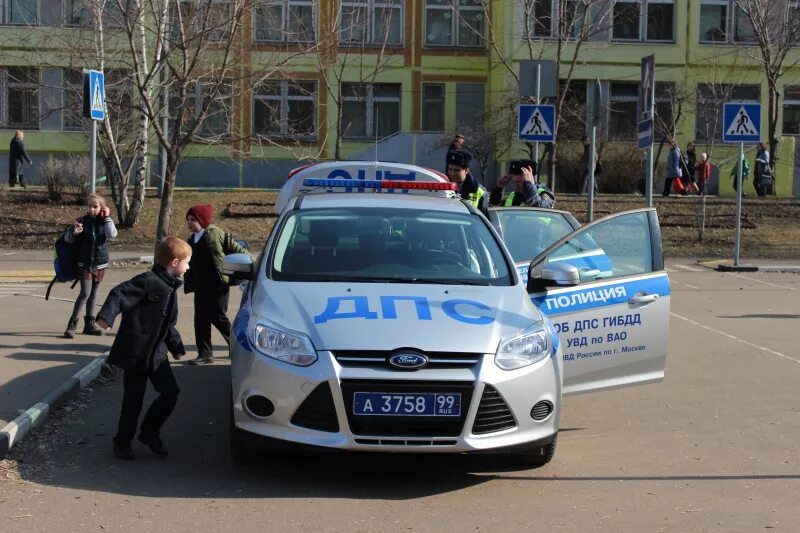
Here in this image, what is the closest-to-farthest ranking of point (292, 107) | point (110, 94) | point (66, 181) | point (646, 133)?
point (646, 133)
point (110, 94)
point (66, 181)
point (292, 107)

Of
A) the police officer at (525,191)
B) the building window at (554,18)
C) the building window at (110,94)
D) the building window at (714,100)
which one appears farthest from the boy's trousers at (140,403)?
the building window at (714,100)

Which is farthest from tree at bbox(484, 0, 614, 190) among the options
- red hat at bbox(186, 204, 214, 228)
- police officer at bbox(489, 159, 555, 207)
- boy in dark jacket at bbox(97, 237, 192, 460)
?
boy in dark jacket at bbox(97, 237, 192, 460)

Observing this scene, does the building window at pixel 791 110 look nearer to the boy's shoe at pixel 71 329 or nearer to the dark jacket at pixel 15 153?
the dark jacket at pixel 15 153

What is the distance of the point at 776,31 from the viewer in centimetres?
3503

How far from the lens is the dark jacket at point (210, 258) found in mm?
10742

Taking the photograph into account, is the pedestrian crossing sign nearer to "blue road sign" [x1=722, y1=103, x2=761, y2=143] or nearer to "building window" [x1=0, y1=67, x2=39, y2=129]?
"blue road sign" [x1=722, y1=103, x2=761, y2=143]

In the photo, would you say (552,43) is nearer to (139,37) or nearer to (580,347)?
(139,37)

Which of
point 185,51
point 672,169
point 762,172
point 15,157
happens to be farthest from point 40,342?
point 762,172

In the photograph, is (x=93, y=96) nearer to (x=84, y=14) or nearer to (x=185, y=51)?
(x=185, y=51)

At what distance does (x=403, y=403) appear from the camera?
6227 millimetres

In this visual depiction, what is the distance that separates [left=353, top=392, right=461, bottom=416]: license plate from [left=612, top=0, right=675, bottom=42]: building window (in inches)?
1365

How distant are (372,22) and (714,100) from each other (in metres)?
12.4

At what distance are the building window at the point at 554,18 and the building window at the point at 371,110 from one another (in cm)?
600

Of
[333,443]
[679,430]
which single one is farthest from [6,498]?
[679,430]
